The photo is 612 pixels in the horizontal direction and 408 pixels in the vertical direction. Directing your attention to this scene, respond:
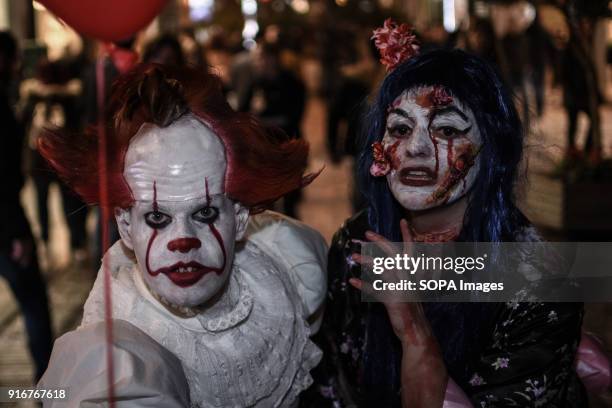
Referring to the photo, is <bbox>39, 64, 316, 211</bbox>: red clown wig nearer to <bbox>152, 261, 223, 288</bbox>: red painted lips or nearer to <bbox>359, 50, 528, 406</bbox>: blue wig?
<bbox>152, 261, 223, 288</bbox>: red painted lips

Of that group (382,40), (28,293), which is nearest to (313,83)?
(28,293)

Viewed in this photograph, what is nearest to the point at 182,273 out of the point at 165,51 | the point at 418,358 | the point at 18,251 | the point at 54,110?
the point at 418,358

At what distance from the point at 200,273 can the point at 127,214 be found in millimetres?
237

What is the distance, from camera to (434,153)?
2.29 metres

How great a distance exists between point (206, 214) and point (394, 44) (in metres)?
0.68

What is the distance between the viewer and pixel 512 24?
12.4 m

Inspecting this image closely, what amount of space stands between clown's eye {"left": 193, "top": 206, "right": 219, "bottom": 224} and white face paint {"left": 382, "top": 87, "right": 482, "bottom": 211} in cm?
46

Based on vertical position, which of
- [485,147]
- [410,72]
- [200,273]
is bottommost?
[200,273]

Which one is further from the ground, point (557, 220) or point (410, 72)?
point (410, 72)

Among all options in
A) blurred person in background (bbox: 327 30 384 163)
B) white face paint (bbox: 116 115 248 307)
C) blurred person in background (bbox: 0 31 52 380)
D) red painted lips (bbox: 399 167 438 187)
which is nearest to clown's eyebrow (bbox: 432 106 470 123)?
red painted lips (bbox: 399 167 438 187)

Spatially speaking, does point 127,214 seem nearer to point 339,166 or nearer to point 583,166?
Answer: point 583,166

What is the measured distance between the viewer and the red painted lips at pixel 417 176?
90.4 inches

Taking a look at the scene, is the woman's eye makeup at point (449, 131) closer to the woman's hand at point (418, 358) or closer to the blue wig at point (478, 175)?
the blue wig at point (478, 175)

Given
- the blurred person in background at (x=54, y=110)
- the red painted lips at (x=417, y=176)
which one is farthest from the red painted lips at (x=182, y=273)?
the blurred person in background at (x=54, y=110)
